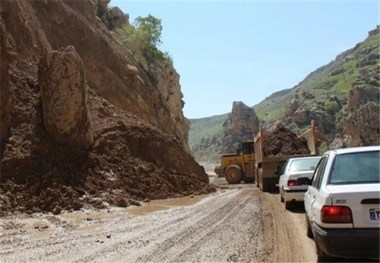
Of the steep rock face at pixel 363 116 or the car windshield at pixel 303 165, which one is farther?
the steep rock face at pixel 363 116

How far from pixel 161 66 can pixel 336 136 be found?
59168mm

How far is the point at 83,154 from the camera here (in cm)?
1688

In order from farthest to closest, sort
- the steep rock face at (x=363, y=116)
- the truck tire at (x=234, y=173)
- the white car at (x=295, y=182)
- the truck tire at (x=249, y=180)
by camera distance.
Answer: the steep rock face at (x=363, y=116) < the truck tire at (x=249, y=180) < the truck tire at (x=234, y=173) < the white car at (x=295, y=182)

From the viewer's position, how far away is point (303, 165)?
544 inches

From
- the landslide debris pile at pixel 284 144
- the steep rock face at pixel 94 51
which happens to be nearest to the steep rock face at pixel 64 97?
the landslide debris pile at pixel 284 144

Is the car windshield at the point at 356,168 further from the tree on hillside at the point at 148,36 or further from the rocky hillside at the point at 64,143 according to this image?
the tree on hillside at the point at 148,36

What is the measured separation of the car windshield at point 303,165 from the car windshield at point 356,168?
7.03 m

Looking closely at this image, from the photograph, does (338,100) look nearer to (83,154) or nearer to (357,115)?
(357,115)

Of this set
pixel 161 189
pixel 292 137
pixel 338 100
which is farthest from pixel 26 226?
pixel 338 100

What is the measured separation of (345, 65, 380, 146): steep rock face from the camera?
259 feet

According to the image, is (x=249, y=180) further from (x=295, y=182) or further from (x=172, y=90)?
(x=172, y=90)

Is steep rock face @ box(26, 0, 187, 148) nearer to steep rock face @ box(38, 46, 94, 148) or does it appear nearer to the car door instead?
steep rock face @ box(38, 46, 94, 148)

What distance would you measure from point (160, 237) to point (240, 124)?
124 m

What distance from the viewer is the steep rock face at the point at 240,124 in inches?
5192
